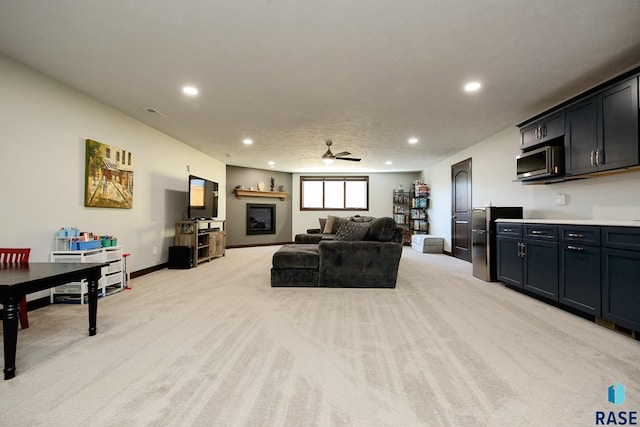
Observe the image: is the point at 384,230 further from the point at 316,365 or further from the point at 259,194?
the point at 259,194

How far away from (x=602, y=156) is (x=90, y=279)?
4.82m

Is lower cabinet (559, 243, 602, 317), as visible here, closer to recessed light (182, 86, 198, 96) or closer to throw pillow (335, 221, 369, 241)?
throw pillow (335, 221, 369, 241)

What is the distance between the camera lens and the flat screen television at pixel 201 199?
558 cm

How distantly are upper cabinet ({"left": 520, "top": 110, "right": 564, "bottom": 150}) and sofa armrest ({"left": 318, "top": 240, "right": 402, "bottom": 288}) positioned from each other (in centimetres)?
228

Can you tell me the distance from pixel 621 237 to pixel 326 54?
2.94 meters

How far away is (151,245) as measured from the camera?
498 cm

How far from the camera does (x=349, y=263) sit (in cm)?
387

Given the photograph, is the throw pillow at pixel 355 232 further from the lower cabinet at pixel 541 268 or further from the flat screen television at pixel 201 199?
the flat screen television at pixel 201 199

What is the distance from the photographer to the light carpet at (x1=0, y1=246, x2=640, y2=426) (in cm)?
141

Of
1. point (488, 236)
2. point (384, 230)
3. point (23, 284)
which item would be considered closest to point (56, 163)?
point (23, 284)

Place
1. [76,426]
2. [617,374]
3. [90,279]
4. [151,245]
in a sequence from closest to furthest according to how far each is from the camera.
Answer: [76,426], [617,374], [90,279], [151,245]

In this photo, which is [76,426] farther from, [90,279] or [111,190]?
[111,190]

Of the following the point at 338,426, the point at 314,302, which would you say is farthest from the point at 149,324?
the point at 338,426

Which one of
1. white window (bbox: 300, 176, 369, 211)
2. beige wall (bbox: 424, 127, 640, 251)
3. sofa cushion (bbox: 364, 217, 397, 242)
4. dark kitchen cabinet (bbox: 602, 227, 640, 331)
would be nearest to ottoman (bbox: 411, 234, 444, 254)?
beige wall (bbox: 424, 127, 640, 251)
